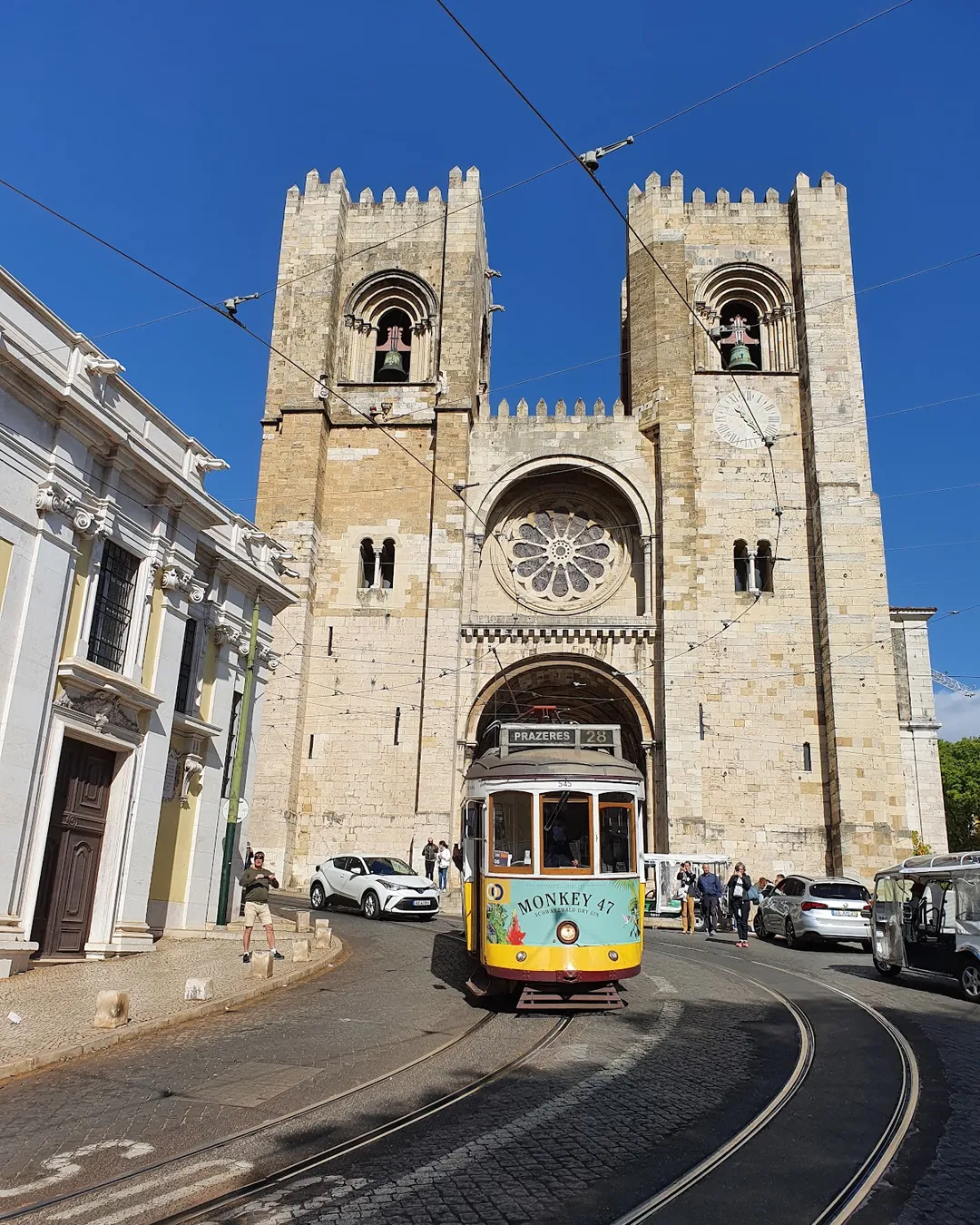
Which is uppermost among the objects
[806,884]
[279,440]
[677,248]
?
[677,248]

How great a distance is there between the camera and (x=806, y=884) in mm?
16766

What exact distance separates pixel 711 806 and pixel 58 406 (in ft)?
63.4

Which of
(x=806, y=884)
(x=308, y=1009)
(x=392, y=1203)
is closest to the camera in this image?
(x=392, y=1203)

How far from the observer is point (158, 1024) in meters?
7.91

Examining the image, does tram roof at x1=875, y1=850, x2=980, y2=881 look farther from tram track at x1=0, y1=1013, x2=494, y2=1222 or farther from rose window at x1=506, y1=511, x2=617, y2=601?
rose window at x1=506, y1=511, x2=617, y2=601

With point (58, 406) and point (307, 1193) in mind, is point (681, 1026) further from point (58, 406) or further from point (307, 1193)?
point (58, 406)

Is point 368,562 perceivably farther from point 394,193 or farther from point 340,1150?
point 340,1150

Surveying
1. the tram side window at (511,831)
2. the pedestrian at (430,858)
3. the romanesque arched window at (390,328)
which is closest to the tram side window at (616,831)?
the tram side window at (511,831)

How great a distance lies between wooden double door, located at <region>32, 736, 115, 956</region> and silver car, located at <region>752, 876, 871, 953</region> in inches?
456

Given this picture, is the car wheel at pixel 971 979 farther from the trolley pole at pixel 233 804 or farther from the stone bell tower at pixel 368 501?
the stone bell tower at pixel 368 501

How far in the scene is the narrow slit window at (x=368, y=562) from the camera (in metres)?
28.5

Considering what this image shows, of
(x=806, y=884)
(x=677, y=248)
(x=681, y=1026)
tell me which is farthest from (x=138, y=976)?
(x=677, y=248)

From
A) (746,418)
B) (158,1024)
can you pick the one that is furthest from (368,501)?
(158,1024)

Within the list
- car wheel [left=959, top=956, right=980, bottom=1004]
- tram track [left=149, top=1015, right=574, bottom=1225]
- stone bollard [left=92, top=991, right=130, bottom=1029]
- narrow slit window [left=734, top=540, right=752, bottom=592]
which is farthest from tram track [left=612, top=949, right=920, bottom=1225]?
narrow slit window [left=734, top=540, right=752, bottom=592]
